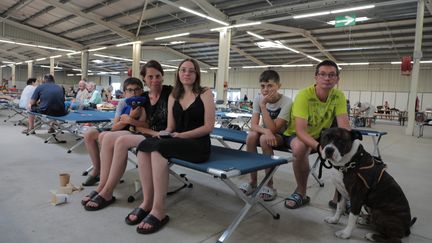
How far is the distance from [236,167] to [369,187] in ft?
2.69

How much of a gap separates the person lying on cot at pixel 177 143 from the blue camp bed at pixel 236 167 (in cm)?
9

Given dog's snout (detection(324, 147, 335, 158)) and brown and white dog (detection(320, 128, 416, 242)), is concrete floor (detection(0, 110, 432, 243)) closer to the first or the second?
brown and white dog (detection(320, 128, 416, 242))

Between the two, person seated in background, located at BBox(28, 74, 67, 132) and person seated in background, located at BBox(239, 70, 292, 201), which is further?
person seated in background, located at BBox(28, 74, 67, 132)

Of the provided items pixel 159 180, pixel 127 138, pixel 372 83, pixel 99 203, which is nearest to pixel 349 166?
pixel 159 180

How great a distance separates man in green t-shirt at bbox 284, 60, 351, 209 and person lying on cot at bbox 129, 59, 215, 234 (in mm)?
737

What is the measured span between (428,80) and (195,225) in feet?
73.5

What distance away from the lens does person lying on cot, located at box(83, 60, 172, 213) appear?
91.9 inches

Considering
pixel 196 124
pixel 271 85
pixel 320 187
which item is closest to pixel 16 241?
pixel 196 124

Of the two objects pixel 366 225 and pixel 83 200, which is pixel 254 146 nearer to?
pixel 366 225

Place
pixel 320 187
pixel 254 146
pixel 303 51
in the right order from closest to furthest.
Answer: pixel 254 146
pixel 320 187
pixel 303 51

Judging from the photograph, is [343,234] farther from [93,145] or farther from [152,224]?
[93,145]

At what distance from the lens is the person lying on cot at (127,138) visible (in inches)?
91.9

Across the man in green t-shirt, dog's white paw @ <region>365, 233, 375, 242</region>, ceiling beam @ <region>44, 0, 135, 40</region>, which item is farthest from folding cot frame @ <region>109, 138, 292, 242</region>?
ceiling beam @ <region>44, 0, 135, 40</region>

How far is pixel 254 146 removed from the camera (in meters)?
2.89
